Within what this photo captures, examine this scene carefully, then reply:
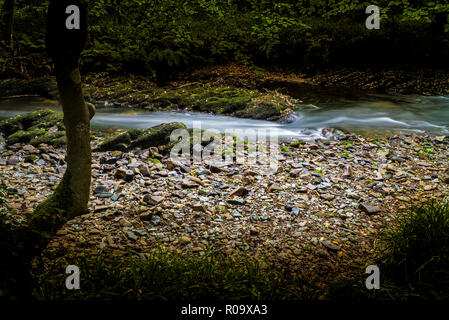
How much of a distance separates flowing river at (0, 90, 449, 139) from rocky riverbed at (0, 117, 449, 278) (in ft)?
7.95

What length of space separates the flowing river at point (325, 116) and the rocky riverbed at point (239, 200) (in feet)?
7.95

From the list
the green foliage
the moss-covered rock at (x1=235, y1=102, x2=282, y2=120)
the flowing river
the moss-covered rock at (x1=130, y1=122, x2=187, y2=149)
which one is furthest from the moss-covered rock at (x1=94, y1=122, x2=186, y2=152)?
the green foliage

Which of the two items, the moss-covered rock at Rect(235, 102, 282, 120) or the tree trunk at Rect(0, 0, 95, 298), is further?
the moss-covered rock at Rect(235, 102, 282, 120)

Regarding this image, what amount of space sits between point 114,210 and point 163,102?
7.62 meters

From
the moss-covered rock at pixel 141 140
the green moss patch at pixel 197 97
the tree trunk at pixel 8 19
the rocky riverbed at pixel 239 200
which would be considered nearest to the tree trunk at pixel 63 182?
the rocky riverbed at pixel 239 200

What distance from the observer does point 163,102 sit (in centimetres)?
1063

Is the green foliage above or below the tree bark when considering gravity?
below

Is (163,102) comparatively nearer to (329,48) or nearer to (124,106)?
(124,106)

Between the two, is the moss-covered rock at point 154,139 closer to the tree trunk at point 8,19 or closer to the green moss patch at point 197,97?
the tree trunk at point 8,19

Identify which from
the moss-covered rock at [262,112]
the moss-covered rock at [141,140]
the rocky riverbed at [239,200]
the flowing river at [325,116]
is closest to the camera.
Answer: the rocky riverbed at [239,200]

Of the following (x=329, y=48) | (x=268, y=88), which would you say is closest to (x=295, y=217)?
(x=268, y=88)

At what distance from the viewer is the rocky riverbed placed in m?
3.18

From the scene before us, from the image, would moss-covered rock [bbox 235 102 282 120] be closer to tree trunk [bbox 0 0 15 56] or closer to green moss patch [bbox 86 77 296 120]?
green moss patch [bbox 86 77 296 120]

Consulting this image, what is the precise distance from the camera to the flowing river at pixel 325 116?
8.23 meters
